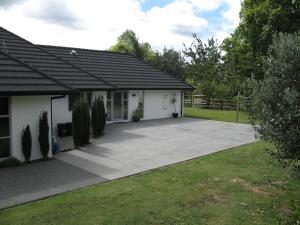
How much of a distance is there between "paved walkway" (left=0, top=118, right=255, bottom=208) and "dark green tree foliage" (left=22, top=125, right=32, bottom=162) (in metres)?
0.48

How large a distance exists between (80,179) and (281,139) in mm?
5680

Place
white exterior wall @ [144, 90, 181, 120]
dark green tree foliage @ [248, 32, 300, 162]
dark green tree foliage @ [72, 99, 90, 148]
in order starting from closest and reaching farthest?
1. dark green tree foliage @ [248, 32, 300, 162]
2. dark green tree foliage @ [72, 99, 90, 148]
3. white exterior wall @ [144, 90, 181, 120]

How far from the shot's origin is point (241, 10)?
27641 millimetres

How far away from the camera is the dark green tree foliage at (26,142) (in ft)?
36.5

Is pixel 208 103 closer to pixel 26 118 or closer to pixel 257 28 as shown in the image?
pixel 257 28

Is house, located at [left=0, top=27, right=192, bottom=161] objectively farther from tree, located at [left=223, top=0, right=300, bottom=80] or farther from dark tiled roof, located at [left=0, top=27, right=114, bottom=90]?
tree, located at [left=223, top=0, right=300, bottom=80]

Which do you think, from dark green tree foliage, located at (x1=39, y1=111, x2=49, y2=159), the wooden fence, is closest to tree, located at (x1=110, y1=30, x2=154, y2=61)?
the wooden fence

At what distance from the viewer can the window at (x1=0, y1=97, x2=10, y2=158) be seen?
10.8m

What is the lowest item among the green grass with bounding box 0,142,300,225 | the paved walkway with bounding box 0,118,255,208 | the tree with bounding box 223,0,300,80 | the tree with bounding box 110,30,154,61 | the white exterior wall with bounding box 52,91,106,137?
the green grass with bounding box 0,142,300,225

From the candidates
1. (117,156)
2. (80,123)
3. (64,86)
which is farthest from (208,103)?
(64,86)

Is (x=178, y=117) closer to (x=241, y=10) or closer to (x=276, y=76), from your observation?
(x=241, y=10)

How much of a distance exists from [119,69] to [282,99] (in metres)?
19.3

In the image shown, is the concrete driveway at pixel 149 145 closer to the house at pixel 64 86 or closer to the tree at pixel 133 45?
the house at pixel 64 86

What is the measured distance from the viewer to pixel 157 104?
2448 centimetres
